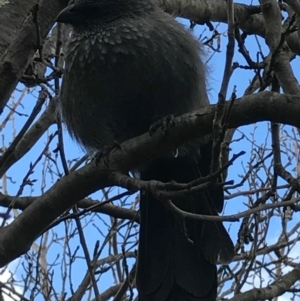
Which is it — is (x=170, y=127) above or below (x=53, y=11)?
below

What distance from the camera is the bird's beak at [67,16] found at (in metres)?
3.75

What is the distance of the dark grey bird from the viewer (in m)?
3.54

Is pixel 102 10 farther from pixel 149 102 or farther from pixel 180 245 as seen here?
pixel 180 245

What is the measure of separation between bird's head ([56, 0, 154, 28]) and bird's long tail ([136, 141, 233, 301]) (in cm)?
91

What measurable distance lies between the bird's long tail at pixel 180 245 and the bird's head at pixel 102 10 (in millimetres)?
909

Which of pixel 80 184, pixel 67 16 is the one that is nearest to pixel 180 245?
pixel 80 184

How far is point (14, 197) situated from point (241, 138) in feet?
5.01

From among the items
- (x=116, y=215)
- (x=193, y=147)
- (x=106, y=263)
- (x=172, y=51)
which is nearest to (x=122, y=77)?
(x=172, y=51)

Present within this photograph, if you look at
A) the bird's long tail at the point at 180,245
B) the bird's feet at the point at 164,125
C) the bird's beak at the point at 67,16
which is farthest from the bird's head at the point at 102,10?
the bird's feet at the point at 164,125

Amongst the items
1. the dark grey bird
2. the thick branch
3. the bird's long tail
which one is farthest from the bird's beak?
the thick branch

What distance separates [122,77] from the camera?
3.51 m

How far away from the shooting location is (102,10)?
4.00m

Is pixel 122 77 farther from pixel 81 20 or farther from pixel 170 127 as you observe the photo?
pixel 170 127

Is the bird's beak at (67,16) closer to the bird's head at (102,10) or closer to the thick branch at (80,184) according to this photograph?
the bird's head at (102,10)
